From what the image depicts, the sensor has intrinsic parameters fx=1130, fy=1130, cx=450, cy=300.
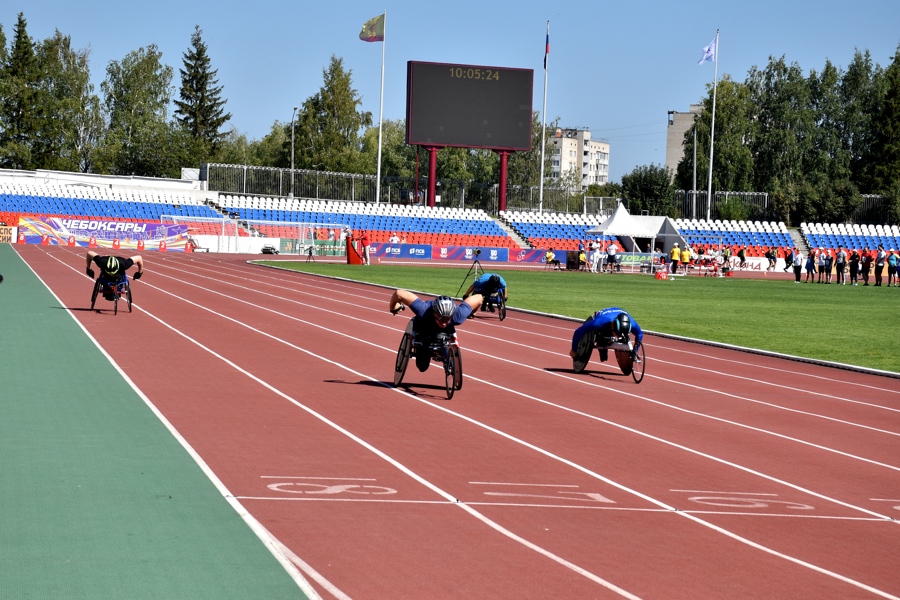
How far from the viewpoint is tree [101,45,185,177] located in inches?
3605

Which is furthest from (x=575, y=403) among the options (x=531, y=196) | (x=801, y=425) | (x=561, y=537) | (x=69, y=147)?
(x=69, y=147)

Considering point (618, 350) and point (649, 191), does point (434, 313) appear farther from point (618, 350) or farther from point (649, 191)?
point (649, 191)

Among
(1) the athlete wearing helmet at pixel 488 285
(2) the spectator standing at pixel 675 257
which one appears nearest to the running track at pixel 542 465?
(1) the athlete wearing helmet at pixel 488 285

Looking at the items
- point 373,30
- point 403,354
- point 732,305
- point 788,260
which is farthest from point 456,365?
point 373,30

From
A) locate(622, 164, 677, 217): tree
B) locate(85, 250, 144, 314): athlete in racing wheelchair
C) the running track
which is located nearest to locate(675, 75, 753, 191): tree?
locate(622, 164, 677, 217): tree

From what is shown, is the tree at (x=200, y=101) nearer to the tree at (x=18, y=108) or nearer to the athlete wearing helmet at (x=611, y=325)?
the tree at (x=18, y=108)

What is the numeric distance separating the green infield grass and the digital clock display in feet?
59.6

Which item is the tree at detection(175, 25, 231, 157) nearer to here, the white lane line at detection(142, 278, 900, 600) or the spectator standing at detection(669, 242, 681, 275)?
the spectator standing at detection(669, 242, 681, 275)

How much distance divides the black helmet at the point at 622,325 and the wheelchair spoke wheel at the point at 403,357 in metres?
3.33

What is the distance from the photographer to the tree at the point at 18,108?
82.8 meters

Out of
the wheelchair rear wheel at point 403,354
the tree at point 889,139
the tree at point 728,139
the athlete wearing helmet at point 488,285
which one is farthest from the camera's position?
the tree at point 728,139

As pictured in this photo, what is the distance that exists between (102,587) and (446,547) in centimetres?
215

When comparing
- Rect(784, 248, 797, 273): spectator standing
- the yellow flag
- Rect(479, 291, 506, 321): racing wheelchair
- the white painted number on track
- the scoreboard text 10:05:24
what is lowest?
the white painted number on track

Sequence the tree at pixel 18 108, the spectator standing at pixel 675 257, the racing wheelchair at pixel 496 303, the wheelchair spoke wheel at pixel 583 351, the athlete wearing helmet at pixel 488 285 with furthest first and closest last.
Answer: the tree at pixel 18 108, the spectator standing at pixel 675 257, the racing wheelchair at pixel 496 303, the athlete wearing helmet at pixel 488 285, the wheelchair spoke wheel at pixel 583 351
